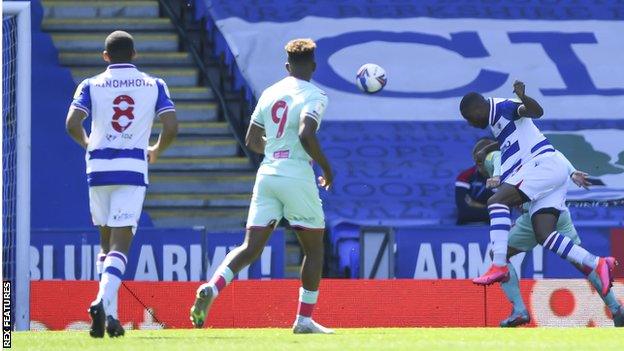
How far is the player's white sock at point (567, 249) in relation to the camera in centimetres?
1023

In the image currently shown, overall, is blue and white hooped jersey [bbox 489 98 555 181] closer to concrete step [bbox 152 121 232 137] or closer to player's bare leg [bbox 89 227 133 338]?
player's bare leg [bbox 89 227 133 338]

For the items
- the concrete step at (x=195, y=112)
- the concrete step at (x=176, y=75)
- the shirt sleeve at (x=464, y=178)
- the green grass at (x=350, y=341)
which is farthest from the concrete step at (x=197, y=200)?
the green grass at (x=350, y=341)

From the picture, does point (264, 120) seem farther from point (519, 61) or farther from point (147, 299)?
point (519, 61)

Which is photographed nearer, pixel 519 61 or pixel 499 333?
pixel 499 333

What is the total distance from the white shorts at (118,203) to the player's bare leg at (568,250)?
9.45ft

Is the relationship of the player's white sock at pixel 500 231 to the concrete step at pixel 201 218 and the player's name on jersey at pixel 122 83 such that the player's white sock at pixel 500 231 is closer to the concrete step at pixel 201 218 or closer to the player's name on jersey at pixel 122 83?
the player's name on jersey at pixel 122 83

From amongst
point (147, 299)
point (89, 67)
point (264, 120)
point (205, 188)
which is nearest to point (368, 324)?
point (147, 299)

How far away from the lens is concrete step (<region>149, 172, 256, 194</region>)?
16.7 meters

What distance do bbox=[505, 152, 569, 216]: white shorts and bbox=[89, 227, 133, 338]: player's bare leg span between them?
112 inches

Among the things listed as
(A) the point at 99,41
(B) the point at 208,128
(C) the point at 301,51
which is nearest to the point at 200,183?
(B) the point at 208,128

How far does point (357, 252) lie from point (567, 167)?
446 cm

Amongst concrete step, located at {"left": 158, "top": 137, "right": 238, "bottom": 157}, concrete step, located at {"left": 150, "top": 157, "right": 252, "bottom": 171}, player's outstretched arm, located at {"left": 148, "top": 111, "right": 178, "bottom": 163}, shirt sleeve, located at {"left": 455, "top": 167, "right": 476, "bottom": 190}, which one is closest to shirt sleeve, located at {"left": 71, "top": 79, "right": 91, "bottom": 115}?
player's outstretched arm, located at {"left": 148, "top": 111, "right": 178, "bottom": 163}

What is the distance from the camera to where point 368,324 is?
484 inches

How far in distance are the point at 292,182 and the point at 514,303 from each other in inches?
91.9
